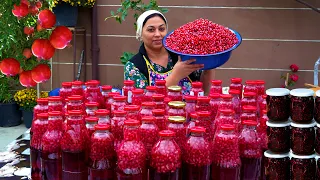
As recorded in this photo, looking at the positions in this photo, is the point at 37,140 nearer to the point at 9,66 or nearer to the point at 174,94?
the point at 9,66

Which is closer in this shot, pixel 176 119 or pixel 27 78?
pixel 176 119

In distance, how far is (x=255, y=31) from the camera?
4.34 metres

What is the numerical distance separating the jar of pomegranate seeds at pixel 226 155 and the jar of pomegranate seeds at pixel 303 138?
0.19 metres

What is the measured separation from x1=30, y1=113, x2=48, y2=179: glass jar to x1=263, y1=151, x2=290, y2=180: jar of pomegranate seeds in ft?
2.56

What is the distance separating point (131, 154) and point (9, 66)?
52 cm

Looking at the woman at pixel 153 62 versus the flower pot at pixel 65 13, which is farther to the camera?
the flower pot at pixel 65 13

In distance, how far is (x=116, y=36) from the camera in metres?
4.52

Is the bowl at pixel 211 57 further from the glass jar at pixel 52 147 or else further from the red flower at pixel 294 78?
the red flower at pixel 294 78

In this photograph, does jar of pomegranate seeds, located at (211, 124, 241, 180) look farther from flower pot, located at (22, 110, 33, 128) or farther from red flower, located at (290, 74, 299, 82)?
flower pot, located at (22, 110, 33, 128)

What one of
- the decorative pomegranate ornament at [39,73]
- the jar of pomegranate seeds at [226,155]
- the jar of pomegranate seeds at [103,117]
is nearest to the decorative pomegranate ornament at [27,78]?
the decorative pomegranate ornament at [39,73]

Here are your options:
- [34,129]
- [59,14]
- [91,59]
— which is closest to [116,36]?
[91,59]

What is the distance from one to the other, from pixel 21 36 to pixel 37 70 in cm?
14

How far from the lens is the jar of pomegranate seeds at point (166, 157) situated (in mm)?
1309

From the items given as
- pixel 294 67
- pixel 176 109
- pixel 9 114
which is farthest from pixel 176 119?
pixel 9 114
